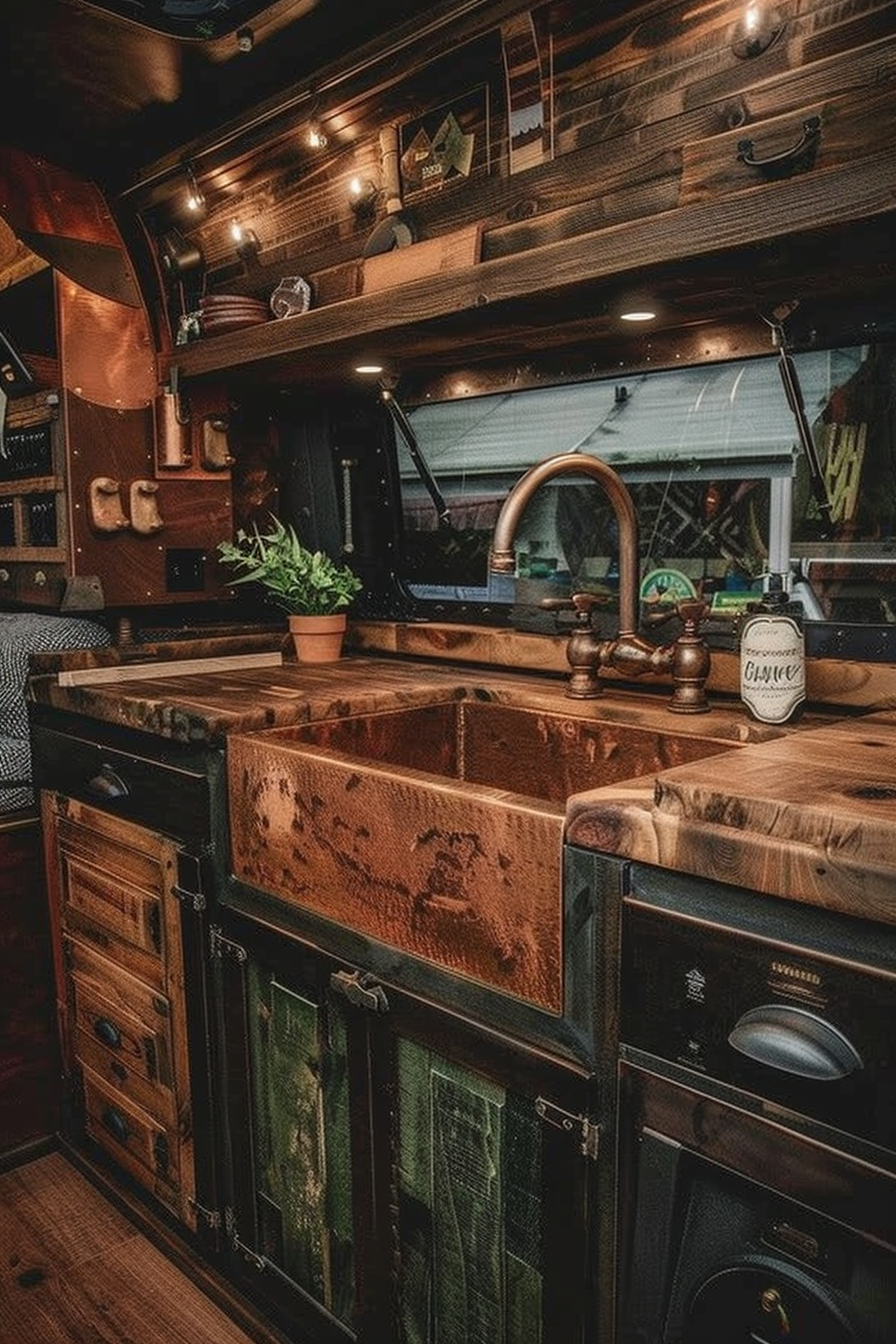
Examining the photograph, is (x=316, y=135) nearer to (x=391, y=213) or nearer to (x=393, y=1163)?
(x=391, y=213)

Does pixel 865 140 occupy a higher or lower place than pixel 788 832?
higher

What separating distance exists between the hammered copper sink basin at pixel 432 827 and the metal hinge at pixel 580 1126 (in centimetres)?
13

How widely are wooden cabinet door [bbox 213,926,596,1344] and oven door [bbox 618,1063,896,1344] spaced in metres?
0.09

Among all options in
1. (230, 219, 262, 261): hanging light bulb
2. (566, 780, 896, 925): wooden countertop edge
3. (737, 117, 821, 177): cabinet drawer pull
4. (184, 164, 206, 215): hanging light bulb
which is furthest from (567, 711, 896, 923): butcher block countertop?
(184, 164, 206, 215): hanging light bulb

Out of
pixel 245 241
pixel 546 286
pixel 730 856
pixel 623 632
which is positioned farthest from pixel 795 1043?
pixel 245 241

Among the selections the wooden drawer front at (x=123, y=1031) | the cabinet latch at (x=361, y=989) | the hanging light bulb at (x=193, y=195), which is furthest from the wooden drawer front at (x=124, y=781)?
the hanging light bulb at (x=193, y=195)

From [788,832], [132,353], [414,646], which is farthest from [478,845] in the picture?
[132,353]

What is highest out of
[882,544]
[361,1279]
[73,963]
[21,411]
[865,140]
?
[865,140]

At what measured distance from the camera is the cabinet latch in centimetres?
157

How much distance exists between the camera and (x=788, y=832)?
1.07m

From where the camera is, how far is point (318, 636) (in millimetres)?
2773

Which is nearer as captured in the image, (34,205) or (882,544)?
(882,544)

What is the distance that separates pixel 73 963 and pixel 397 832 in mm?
1387

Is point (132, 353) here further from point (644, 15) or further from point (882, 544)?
point (882, 544)
